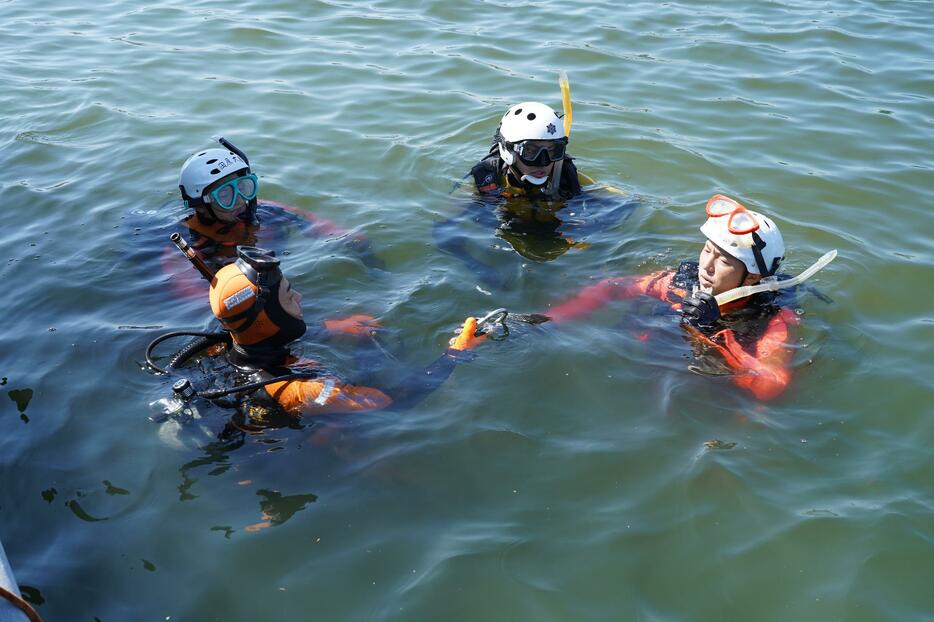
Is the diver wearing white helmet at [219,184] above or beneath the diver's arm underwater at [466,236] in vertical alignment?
above

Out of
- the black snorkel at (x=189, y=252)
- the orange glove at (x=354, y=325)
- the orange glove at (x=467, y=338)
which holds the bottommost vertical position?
the orange glove at (x=354, y=325)

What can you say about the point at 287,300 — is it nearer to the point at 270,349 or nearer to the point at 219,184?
the point at 270,349

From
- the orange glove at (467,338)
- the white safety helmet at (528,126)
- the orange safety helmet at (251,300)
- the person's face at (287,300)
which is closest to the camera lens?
the orange safety helmet at (251,300)

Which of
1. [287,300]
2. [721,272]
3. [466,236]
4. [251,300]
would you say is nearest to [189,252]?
[251,300]

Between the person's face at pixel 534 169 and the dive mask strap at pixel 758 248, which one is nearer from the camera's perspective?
the dive mask strap at pixel 758 248

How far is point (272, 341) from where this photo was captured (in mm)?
4316

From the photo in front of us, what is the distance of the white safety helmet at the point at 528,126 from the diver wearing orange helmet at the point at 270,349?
257 cm

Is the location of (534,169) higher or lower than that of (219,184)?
lower

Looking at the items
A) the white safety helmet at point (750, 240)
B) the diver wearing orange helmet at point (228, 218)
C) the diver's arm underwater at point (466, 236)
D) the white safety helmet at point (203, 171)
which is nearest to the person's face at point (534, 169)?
the diver's arm underwater at point (466, 236)

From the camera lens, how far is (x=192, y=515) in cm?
399

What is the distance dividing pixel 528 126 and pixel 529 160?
0.27 metres

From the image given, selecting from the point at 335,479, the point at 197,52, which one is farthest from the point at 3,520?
the point at 197,52

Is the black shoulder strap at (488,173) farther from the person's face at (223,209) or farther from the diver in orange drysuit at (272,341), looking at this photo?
the diver in orange drysuit at (272,341)

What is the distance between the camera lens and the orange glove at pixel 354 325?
208 inches
